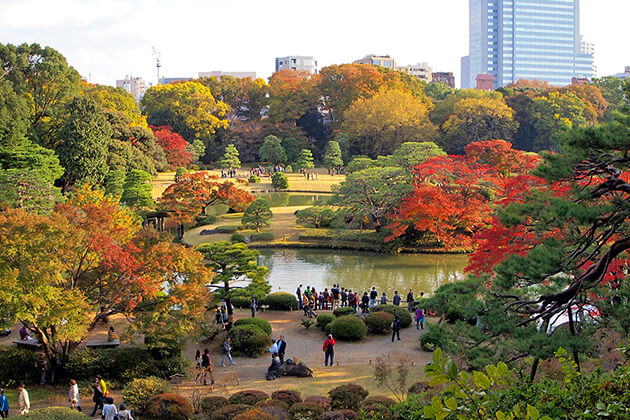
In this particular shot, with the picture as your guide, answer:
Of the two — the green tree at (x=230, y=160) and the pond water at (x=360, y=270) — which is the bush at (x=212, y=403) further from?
the green tree at (x=230, y=160)

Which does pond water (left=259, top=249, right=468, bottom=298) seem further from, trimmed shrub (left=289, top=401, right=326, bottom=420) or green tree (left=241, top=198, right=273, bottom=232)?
trimmed shrub (left=289, top=401, right=326, bottom=420)

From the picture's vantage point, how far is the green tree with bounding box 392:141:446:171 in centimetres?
3052

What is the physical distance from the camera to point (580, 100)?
52094mm

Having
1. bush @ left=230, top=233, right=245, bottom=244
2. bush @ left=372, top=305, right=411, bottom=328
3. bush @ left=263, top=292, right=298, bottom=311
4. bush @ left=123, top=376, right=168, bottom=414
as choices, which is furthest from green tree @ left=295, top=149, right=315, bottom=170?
bush @ left=123, top=376, right=168, bottom=414

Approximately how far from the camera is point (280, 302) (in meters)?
18.8

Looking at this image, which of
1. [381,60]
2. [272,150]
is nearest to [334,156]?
[272,150]

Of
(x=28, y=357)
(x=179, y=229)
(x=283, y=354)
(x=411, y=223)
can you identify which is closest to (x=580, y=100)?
(x=411, y=223)

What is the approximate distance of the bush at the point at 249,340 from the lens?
48.5ft

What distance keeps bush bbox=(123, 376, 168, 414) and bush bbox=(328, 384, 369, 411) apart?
3.35 m

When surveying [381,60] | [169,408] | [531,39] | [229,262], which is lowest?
[169,408]

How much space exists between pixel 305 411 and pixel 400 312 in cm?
744

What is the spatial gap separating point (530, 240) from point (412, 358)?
3.97 m

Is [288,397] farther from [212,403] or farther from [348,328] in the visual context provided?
[348,328]

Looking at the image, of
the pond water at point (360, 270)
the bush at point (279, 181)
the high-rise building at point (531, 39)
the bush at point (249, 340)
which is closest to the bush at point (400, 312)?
the bush at point (249, 340)
